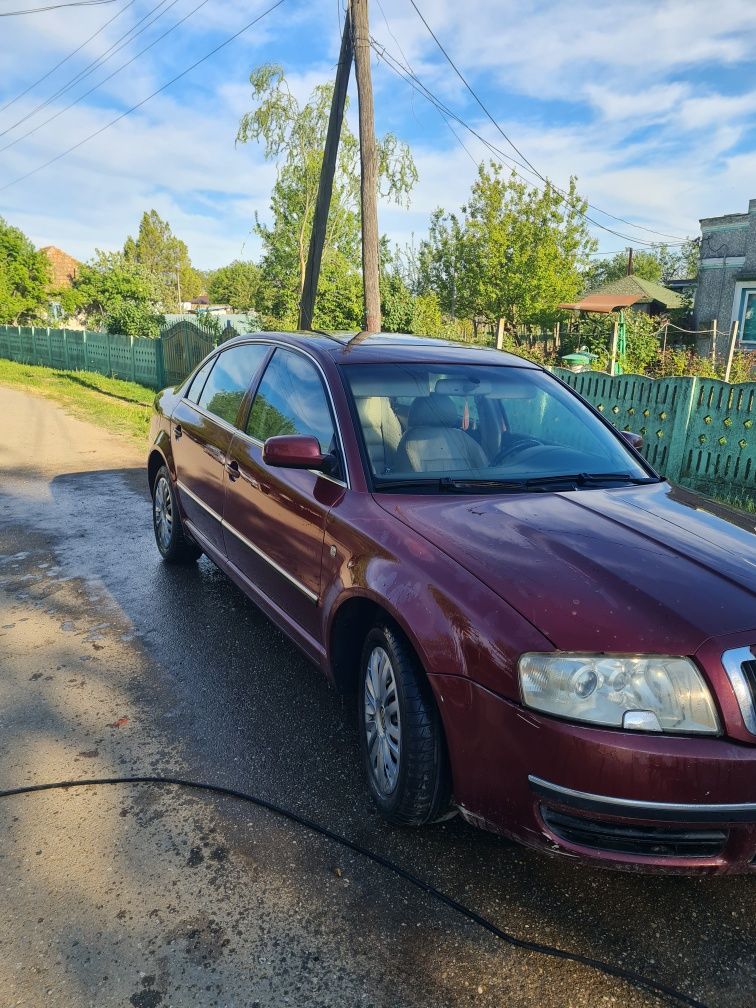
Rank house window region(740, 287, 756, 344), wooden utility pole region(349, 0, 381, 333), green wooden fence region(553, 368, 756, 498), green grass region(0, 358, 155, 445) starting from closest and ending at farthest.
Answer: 1. green wooden fence region(553, 368, 756, 498)
2. wooden utility pole region(349, 0, 381, 333)
3. green grass region(0, 358, 155, 445)
4. house window region(740, 287, 756, 344)

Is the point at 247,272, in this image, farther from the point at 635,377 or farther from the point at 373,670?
the point at 373,670

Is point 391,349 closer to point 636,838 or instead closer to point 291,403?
point 291,403

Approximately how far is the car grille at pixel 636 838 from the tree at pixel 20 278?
40.9 metres

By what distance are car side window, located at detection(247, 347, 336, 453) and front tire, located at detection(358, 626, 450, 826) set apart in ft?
3.31

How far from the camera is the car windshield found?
3.08 metres

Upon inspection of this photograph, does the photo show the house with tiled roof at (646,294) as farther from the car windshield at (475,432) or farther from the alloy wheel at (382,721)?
the alloy wheel at (382,721)

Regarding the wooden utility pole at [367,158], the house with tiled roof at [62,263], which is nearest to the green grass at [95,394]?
the wooden utility pole at [367,158]

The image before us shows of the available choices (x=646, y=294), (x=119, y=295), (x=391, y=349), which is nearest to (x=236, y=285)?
(x=119, y=295)

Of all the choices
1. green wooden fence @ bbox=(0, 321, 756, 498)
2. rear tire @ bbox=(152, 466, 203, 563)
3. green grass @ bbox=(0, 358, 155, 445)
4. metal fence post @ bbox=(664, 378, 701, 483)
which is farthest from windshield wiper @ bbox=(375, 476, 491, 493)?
green grass @ bbox=(0, 358, 155, 445)

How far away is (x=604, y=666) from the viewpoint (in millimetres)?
1957

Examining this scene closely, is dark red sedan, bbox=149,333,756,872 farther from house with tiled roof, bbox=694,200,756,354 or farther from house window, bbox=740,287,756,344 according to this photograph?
house window, bbox=740,287,756,344

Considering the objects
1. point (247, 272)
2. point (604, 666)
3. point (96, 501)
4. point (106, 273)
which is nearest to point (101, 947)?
point (604, 666)

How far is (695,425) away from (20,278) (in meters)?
Answer: 39.1

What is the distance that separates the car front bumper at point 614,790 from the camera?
1.88 m
